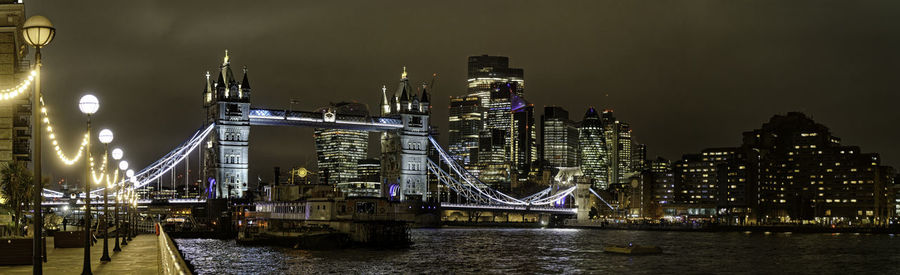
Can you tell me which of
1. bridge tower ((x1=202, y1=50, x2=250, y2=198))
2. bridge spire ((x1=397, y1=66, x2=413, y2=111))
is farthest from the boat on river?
bridge spire ((x1=397, y1=66, x2=413, y2=111))

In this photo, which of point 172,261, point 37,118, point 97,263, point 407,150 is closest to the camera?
point 172,261

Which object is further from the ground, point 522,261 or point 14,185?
point 14,185

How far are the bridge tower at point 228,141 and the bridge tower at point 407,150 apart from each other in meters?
34.4

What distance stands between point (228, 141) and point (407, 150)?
38981mm

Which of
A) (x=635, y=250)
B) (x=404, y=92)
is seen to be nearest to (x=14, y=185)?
(x=635, y=250)

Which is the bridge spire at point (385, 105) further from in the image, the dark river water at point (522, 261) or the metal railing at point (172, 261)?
the metal railing at point (172, 261)

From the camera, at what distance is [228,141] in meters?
154

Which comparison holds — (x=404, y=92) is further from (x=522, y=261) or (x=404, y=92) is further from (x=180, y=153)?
(x=522, y=261)

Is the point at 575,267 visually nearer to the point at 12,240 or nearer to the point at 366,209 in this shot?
the point at 366,209

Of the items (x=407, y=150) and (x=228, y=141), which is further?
(x=407, y=150)

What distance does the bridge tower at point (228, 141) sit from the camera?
151875 millimetres

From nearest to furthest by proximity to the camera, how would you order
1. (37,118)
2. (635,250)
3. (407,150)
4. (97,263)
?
1. (37,118)
2. (97,263)
3. (635,250)
4. (407,150)

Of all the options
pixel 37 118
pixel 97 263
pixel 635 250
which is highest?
pixel 37 118

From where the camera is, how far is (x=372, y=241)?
95.6 m
